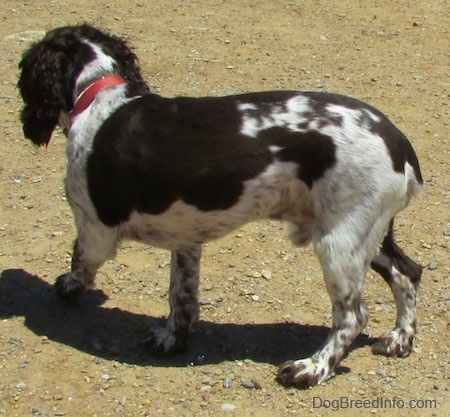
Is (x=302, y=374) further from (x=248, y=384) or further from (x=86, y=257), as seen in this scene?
(x=86, y=257)

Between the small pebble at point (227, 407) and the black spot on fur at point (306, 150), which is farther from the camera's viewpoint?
the small pebble at point (227, 407)

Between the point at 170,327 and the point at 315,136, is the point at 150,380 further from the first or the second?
the point at 315,136

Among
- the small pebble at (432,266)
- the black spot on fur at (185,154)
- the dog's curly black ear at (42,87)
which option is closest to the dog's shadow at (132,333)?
the black spot on fur at (185,154)

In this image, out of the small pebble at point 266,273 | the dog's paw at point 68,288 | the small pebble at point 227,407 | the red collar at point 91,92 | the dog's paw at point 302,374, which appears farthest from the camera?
the small pebble at point 266,273

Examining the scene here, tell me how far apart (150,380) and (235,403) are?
0.46 meters

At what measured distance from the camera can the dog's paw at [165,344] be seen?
5.02 meters

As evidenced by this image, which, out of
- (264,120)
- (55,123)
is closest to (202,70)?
(55,123)

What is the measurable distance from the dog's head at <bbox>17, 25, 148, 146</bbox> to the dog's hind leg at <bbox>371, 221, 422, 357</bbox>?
1.56 meters

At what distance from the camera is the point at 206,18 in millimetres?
10016

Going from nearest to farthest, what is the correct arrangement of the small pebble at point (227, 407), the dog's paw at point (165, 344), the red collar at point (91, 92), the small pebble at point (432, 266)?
the small pebble at point (227, 407) < the red collar at point (91, 92) < the dog's paw at point (165, 344) < the small pebble at point (432, 266)

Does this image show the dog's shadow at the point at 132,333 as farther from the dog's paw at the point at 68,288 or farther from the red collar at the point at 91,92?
the red collar at the point at 91,92

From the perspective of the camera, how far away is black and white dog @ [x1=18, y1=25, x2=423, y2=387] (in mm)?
4480

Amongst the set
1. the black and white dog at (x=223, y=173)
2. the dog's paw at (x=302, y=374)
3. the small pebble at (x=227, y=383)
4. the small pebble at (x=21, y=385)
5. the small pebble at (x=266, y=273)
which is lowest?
the small pebble at (x=21, y=385)

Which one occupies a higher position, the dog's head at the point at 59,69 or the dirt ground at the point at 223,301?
the dog's head at the point at 59,69
